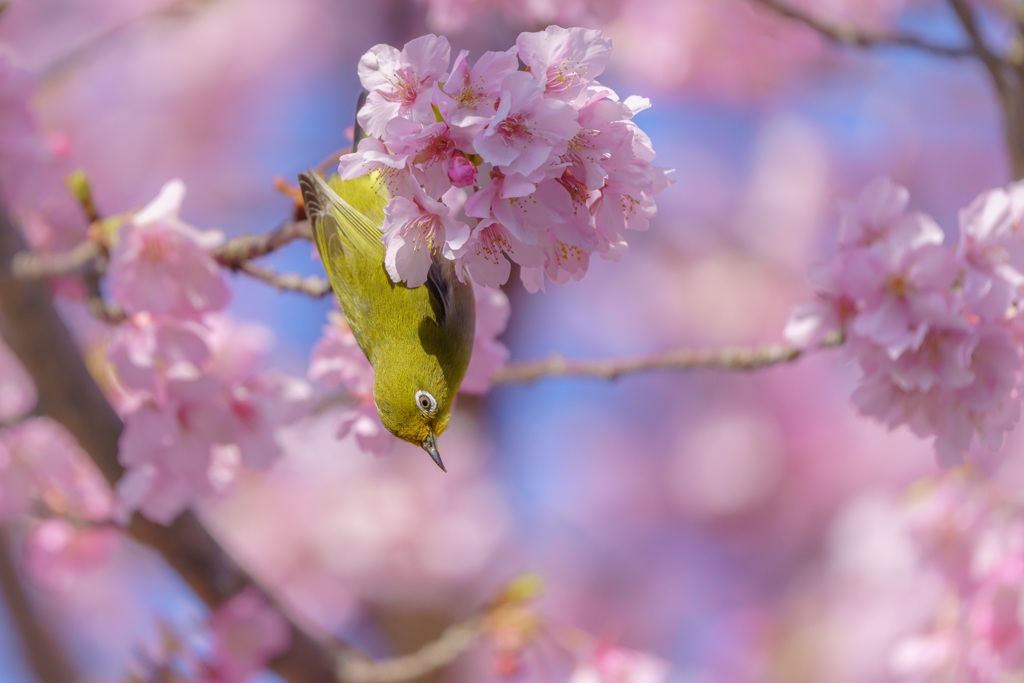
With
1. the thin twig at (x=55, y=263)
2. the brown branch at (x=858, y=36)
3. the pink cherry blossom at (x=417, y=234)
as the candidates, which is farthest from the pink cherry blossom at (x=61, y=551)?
the brown branch at (x=858, y=36)

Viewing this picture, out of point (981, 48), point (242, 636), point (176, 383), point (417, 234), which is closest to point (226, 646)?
point (242, 636)

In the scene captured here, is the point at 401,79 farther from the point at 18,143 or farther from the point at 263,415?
the point at 18,143

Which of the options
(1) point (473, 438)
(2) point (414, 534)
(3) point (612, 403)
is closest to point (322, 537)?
(2) point (414, 534)

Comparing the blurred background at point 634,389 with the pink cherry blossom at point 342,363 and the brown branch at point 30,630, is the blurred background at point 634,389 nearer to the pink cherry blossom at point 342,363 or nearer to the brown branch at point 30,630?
the brown branch at point 30,630

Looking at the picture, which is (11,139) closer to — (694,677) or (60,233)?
(60,233)

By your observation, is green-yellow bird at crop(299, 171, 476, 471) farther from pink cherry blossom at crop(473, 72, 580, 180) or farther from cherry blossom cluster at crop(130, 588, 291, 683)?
cherry blossom cluster at crop(130, 588, 291, 683)
